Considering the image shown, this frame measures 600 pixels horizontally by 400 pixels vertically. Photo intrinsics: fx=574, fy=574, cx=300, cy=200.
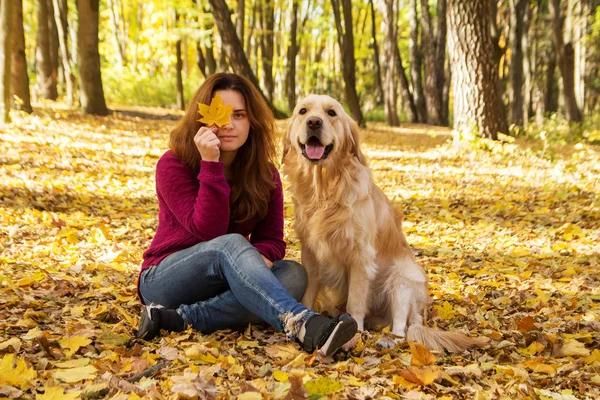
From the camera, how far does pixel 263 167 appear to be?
145 inches

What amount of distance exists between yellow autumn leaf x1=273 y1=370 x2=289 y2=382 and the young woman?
318 mm

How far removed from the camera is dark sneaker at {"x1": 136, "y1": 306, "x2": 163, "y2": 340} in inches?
119

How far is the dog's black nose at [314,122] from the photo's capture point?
141 inches

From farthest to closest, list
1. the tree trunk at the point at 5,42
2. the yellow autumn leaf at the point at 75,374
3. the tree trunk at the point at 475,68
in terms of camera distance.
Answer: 1. the tree trunk at the point at 475,68
2. the tree trunk at the point at 5,42
3. the yellow autumn leaf at the point at 75,374

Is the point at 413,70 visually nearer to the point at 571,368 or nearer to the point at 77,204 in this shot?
the point at 77,204

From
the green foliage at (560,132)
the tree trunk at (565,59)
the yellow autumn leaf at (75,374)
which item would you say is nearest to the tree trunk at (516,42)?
the tree trunk at (565,59)

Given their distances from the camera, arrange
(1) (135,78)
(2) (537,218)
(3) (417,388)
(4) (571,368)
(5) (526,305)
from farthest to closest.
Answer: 1. (1) (135,78)
2. (2) (537,218)
3. (5) (526,305)
4. (4) (571,368)
5. (3) (417,388)

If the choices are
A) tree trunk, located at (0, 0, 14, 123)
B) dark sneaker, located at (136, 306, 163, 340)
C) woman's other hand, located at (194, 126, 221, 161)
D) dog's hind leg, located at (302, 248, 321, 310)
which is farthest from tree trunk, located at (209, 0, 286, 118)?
dark sneaker, located at (136, 306, 163, 340)

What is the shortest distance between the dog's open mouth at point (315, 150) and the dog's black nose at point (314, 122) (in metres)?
0.08

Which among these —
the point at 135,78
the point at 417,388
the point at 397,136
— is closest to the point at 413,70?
the point at 397,136

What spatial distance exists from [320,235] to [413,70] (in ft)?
64.1

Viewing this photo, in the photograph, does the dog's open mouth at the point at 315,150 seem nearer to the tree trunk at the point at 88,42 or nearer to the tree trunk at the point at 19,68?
the tree trunk at the point at 19,68

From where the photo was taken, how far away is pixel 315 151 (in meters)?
3.65

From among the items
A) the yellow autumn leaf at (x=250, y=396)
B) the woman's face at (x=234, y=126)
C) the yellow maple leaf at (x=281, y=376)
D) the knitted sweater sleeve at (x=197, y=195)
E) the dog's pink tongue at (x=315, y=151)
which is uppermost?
the woman's face at (x=234, y=126)
